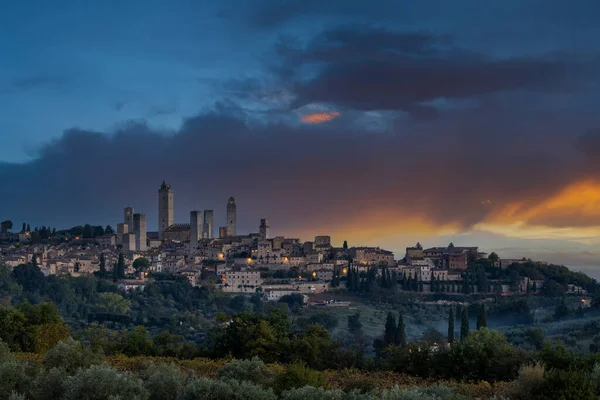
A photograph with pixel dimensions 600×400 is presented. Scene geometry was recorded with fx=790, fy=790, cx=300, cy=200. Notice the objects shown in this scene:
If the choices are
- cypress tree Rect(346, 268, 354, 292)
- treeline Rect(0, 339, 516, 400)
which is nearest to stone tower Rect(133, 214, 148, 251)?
cypress tree Rect(346, 268, 354, 292)

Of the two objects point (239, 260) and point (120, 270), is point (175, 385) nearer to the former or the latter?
point (120, 270)

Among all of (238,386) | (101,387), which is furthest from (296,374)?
(101,387)

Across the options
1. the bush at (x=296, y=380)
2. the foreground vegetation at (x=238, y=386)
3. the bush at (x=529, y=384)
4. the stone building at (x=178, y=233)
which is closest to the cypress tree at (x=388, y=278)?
the stone building at (x=178, y=233)

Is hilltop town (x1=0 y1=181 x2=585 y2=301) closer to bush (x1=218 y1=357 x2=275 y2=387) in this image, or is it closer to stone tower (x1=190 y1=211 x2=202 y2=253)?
stone tower (x1=190 y1=211 x2=202 y2=253)

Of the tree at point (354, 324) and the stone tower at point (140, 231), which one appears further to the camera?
the stone tower at point (140, 231)

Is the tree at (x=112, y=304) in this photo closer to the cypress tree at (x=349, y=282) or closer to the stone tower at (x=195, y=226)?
the cypress tree at (x=349, y=282)

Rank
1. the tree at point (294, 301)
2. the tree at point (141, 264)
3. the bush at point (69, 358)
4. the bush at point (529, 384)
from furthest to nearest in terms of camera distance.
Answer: the tree at point (141, 264) < the tree at point (294, 301) < the bush at point (69, 358) < the bush at point (529, 384)

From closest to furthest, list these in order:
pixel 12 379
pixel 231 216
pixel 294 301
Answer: pixel 12 379 < pixel 294 301 < pixel 231 216
